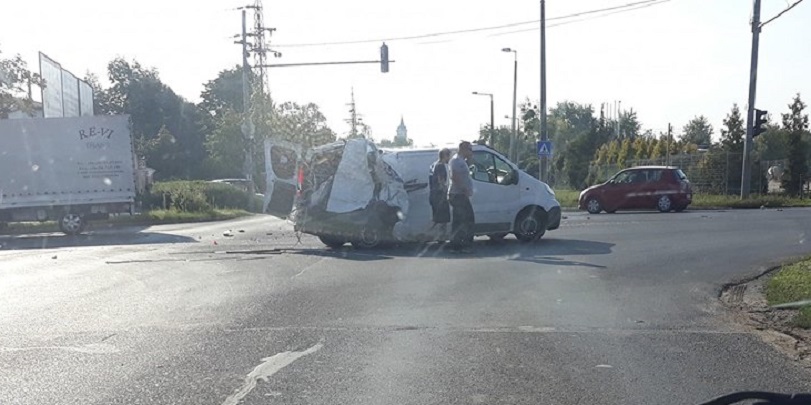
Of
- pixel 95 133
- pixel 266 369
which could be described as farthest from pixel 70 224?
pixel 266 369

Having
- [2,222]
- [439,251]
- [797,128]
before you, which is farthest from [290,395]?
[797,128]

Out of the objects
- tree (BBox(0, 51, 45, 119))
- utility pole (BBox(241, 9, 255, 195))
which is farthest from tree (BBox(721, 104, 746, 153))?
tree (BBox(0, 51, 45, 119))

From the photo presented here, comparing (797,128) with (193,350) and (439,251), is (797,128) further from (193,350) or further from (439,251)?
(193,350)

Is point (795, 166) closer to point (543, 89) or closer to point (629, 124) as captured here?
point (543, 89)

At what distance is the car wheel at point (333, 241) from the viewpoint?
16.4 metres

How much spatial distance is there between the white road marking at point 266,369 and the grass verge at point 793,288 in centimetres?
440

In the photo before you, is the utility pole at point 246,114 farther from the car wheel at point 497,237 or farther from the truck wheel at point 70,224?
the car wheel at point 497,237

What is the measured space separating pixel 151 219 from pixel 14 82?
11.4 meters

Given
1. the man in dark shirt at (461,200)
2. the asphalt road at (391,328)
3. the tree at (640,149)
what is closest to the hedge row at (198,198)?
the asphalt road at (391,328)

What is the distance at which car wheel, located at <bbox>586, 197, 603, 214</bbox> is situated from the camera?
29859mm

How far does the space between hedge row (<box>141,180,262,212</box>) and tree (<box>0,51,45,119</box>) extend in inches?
253

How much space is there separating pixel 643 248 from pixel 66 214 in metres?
16.3

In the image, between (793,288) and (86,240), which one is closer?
(793,288)

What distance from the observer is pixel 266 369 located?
6.92 meters
